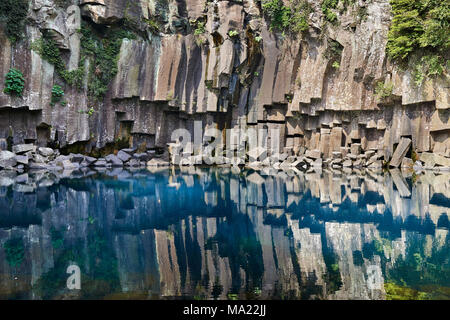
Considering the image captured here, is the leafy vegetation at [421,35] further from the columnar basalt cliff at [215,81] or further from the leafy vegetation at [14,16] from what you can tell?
the leafy vegetation at [14,16]

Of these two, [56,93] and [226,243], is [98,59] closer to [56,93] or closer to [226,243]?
[56,93]

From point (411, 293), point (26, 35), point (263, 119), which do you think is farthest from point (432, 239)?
point (26, 35)

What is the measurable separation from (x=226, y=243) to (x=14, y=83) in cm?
1691

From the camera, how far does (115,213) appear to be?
8.88 m

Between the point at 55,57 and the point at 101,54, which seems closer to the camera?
the point at 55,57

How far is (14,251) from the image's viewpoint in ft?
18.7

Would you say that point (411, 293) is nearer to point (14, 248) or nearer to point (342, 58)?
point (14, 248)

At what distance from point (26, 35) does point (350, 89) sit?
57.5ft

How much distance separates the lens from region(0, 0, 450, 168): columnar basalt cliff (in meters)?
19.6

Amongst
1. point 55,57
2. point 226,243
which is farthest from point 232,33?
point 226,243

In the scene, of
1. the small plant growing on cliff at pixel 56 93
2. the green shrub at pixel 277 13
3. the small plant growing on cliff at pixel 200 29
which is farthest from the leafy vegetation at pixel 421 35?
the small plant growing on cliff at pixel 56 93

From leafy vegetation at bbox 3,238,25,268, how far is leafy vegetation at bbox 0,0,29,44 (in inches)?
644

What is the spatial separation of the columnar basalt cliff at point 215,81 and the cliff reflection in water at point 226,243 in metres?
9.17
